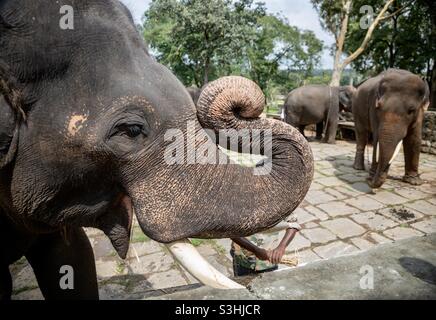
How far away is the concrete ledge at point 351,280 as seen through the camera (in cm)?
129

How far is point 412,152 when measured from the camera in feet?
17.9

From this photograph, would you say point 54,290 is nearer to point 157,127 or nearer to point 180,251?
point 180,251

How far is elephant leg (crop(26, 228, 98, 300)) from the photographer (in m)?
1.81

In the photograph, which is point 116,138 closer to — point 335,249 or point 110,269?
point 110,269

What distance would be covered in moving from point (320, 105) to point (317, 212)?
19.8 feet

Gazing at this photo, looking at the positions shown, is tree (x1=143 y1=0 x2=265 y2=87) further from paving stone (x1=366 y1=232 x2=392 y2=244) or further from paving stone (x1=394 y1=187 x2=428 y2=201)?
→ paving stone (x1=366 y1=232 x2=392 y2=244)

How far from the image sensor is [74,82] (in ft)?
3.60

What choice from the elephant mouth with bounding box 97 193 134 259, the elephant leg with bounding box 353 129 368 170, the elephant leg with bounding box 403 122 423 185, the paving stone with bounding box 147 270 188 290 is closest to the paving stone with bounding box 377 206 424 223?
the elephant leg with bounding box 403 122 423 185

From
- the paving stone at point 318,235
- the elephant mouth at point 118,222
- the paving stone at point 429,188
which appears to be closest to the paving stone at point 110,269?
the elephant mouth at point 118,222

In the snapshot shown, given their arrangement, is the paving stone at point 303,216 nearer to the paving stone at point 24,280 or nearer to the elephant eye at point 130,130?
the paving stone at point 24,280

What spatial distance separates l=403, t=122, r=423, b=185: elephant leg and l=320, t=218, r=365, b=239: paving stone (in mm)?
2168

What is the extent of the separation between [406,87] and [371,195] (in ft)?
5.27

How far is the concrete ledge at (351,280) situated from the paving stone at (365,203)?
3078mm
